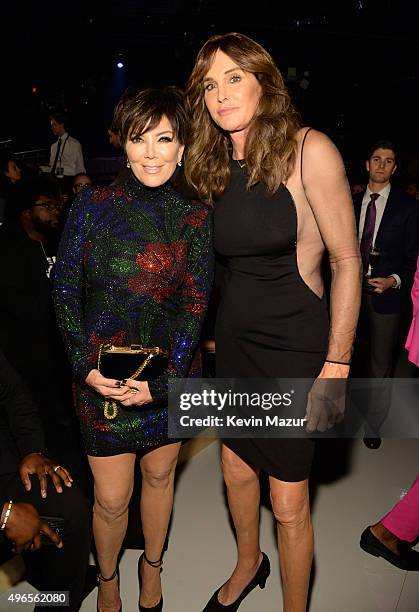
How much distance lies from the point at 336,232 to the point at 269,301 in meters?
0.31

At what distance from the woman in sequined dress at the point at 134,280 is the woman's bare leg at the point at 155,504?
0.33 feet

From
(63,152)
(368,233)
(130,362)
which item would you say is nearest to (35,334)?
(130,362)

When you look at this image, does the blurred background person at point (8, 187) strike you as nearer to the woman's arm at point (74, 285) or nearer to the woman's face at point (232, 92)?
the woman's arm at point (74, 285)

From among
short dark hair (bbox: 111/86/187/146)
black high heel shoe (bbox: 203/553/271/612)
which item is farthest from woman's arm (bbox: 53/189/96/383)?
black high heel shoe (bbox: 203/553/271/612)

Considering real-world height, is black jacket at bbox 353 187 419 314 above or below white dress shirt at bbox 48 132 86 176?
above

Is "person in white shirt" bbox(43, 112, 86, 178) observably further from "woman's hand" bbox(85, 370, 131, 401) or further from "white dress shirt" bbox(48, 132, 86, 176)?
"woman's hand" bbox(85, 370, 131, 401)

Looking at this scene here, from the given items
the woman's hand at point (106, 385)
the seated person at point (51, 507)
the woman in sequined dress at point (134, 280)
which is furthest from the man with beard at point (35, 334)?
the woman's hand at point (106, 385)

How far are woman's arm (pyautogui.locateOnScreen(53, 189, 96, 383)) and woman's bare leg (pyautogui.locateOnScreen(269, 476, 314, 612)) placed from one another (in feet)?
2.41

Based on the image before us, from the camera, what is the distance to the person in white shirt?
7945mm

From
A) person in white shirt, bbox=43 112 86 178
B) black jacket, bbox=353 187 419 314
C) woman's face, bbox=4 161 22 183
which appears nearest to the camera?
black jacket, bbox=353 187 419 314

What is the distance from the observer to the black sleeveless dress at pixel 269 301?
191cm

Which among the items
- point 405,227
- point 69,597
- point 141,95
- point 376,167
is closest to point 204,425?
point 69,597

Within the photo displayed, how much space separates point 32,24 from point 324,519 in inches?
535

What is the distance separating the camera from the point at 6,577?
240cm
